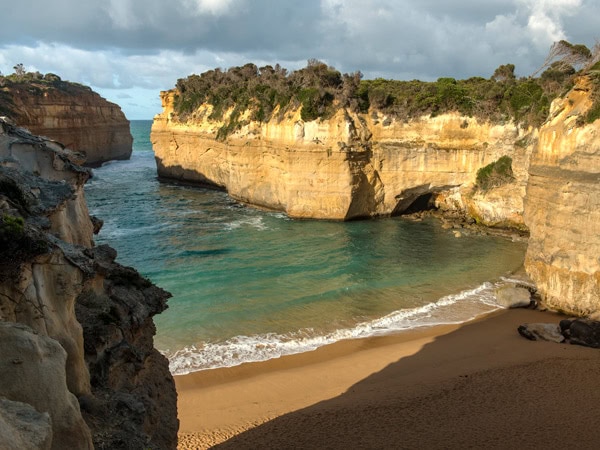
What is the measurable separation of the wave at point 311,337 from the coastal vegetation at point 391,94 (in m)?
11.9

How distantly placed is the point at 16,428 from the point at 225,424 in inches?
309

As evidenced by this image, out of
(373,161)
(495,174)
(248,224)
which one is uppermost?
(373,161)

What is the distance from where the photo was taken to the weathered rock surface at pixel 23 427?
12.0 ft

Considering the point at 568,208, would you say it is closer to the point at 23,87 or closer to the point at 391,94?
the point at 391,94

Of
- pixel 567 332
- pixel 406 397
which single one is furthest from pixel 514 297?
pixel 406 397

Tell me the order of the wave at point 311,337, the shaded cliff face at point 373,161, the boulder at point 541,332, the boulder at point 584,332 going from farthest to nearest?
the shaded cliff face at point 373,161 < the boulder at point 541,332 < the boulder at point 584,332 < the wave at point 311,337

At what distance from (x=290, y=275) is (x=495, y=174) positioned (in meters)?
14.0

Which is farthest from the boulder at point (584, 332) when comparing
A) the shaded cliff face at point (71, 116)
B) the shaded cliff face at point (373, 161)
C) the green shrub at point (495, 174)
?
the shaded cliff face at point (71, 116)

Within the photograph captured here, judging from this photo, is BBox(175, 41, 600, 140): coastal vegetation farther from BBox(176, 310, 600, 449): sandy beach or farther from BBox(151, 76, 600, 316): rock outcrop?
BBox(176, 310, 600, 449): sandy beach

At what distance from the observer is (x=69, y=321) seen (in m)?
5.64

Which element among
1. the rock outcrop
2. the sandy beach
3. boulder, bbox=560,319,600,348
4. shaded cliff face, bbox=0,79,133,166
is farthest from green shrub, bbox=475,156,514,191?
shaded cliff face, bbox=0,79,133,166

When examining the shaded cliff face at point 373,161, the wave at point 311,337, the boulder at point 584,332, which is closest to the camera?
the wave at point 311,337

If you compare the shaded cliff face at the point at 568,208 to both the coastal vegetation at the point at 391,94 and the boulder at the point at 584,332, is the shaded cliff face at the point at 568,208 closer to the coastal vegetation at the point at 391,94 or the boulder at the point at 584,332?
the boulder at the point at 584,332

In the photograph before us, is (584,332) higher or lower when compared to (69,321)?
lower
